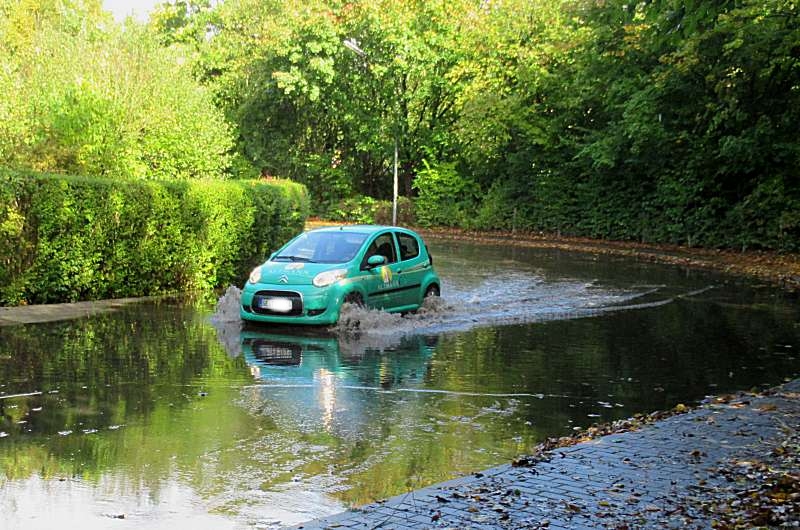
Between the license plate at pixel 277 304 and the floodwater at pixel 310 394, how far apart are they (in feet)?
1.19

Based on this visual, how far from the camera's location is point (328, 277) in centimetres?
1479

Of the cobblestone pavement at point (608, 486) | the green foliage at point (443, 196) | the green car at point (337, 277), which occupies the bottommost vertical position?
the cobblestone pavement at point (608, 486)

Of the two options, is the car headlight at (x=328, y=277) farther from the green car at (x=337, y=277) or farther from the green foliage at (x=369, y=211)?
the green foliage at (x=369, y=211)

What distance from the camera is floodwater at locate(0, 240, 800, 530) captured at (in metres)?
6.64

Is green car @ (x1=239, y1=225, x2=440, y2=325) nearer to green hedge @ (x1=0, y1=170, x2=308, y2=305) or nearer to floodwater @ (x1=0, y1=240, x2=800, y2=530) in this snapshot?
floodwater @ (x1=0, y1=240, x2=800, y2=530)

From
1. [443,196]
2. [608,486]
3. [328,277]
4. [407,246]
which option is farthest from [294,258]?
[443,196]

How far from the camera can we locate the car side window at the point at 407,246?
16.5m

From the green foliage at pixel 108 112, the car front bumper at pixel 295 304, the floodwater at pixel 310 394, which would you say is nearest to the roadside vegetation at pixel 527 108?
the floodwater at pixel 310 394

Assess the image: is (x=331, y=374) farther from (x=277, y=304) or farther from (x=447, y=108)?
(x=447, y=108)

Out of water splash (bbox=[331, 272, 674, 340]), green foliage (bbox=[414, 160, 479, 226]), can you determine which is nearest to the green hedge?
water splash (bbox=[331, 272, 674, 340])

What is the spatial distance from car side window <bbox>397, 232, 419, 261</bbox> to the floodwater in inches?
41.4

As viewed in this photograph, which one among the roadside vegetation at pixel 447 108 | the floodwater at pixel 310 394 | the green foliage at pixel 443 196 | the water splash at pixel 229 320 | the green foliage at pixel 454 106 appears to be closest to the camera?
the floodwater at pixel 310 394

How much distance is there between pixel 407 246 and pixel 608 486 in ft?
34.0

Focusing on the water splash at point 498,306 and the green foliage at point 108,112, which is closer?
the water splash at point 498,306
